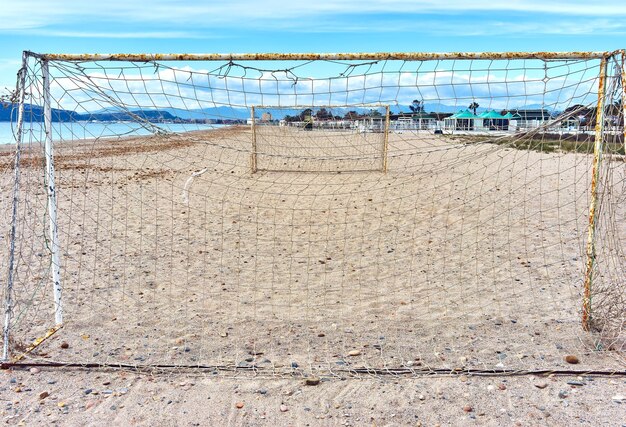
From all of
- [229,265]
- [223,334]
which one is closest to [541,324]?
[223,334]

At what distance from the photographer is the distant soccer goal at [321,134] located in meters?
12.2

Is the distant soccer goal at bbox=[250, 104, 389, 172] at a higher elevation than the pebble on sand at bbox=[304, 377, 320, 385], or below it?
higher

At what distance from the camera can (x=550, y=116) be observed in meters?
4.83

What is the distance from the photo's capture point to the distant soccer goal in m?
12.2

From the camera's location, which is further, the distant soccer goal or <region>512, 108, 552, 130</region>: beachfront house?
the distant soccer goal

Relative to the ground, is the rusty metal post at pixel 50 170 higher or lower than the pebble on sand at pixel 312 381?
higher

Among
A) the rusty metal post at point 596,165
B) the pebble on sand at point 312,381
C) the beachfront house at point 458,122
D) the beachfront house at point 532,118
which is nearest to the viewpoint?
the pebble on sand at point 312,381

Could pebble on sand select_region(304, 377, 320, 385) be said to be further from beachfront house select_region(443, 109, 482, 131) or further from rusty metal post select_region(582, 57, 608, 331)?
beachfront house select_region(443, 109, 482, 131)

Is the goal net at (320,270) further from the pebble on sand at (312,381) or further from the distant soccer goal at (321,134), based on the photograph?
the distant soccer goal at (321,134)

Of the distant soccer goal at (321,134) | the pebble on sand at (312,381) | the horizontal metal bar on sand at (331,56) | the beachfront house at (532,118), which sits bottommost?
the pebble on sand at (312,381)

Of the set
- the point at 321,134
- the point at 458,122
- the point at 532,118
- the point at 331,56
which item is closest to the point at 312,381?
the point at 331,56

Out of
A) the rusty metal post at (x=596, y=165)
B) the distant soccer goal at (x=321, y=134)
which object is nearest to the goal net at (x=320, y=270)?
the rusty metal post at (x=596, y=165)

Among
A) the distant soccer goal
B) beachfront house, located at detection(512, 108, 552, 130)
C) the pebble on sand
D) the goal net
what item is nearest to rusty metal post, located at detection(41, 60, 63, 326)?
the goal net

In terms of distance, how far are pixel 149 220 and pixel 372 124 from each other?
7118 mm
